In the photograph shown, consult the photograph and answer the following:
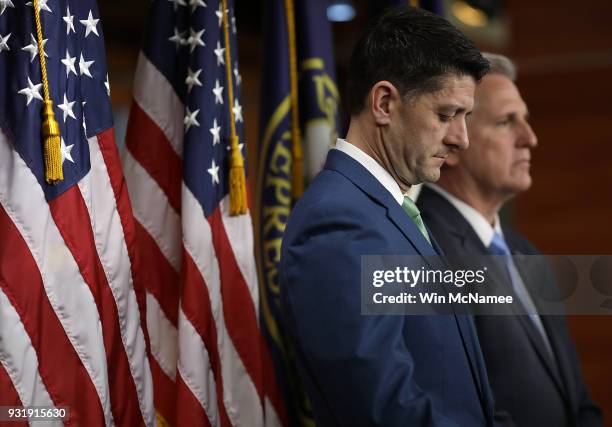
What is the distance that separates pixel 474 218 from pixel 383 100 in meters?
0.73

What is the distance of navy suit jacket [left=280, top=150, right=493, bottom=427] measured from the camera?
4.55 feet

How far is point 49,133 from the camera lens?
5.32 feet

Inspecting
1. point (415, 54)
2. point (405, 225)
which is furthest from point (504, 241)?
point (415, 54)

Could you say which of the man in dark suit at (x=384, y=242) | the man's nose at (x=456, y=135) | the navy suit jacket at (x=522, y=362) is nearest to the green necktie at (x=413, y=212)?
the man in dark suit at (x=384, y=242)

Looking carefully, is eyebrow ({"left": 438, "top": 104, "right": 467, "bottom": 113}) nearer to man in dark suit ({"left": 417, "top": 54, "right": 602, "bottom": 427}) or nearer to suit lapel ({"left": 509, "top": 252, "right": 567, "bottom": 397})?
man in dark suit ({"left": 417, "top": 54, "right": 602, "bottom": 427})

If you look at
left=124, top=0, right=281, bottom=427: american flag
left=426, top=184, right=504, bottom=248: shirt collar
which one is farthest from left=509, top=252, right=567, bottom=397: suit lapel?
left=124, top=0, right=281, bottom=427: american flag

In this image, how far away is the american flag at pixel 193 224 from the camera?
6.56 ft

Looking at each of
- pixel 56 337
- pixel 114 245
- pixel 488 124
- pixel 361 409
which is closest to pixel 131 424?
pixel 56 337

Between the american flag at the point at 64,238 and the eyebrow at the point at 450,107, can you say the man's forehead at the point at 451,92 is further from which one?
the american flag at the point at 64,238

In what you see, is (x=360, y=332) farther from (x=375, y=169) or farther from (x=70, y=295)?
(x=70, y=295)

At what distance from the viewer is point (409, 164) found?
1578 mm

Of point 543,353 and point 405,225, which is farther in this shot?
point 543,353

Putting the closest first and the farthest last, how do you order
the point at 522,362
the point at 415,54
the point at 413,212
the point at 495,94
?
the point at 415,54, the point at 413,212, the point at 522,362, the point at 495,94

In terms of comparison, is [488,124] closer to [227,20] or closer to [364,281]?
[227,20]
